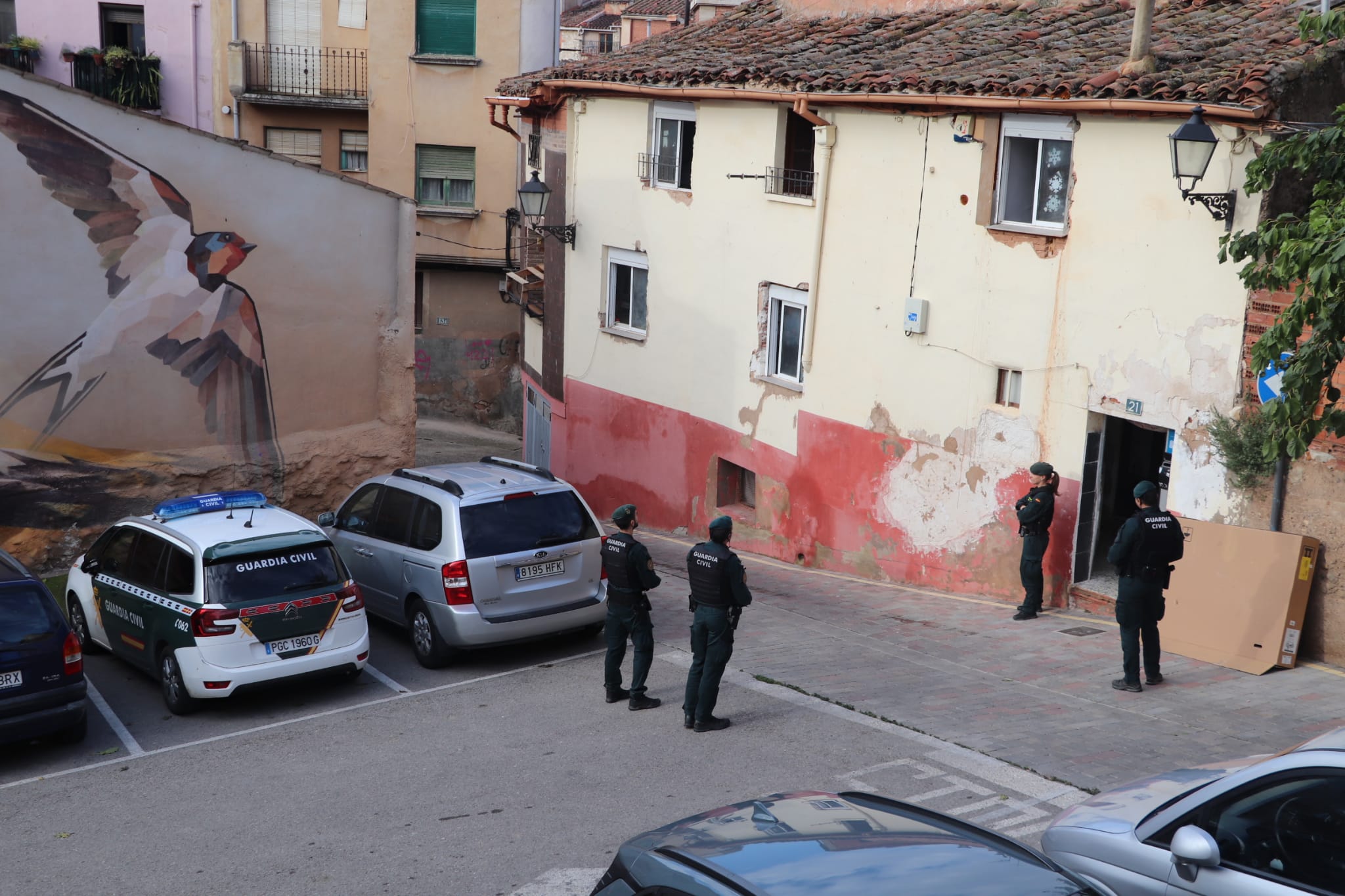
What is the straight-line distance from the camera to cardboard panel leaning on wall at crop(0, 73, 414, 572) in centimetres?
1358

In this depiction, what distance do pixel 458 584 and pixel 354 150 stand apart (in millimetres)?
22206

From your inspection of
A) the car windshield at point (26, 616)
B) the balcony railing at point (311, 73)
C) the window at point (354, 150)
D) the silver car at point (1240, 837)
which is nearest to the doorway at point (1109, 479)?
the silver car at point (1240, 837)

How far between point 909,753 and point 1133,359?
18.0ft

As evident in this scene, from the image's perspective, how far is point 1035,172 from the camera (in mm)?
13492

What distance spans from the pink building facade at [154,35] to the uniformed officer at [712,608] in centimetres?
2387

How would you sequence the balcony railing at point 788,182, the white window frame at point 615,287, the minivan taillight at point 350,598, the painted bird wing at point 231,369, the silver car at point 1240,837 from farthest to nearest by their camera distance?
the white window frame at point 615,287 < the balcony railing at point 788,182 < the painted bird wing at point 231,369 < the minivan taillight at point 350,598 < the silver car at point 1240,837

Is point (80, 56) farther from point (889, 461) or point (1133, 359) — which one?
point (1133, 359)

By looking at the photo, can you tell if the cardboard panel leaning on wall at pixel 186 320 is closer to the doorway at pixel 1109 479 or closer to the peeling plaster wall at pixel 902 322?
the peeling plaster wall at pixel 902 322

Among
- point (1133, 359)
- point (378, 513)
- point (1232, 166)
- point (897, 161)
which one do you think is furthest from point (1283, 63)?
point (378, 513)

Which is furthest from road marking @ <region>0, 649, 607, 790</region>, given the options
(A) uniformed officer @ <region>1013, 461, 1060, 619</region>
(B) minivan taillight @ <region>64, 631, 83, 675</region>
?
(A) uniformed officer @ <region>1013, 461, 1060, 619</region>

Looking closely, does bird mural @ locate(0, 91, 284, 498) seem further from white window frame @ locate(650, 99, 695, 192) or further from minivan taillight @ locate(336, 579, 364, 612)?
white window frame @ locate(650, 99, 695, 192)

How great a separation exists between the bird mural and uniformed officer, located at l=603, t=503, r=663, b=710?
7080 mm

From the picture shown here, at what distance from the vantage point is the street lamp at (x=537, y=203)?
19.8 metres

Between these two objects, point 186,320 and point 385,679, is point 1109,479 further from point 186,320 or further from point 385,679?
point 186,320
